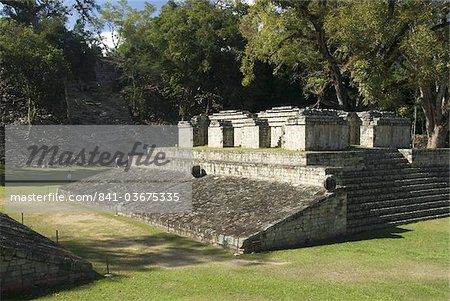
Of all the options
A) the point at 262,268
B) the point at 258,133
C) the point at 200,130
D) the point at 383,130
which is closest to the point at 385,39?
the point at 383,130

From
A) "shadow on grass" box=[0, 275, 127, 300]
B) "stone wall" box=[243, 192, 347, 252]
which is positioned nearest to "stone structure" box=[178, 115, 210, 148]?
"stone wall" box=[243, 192, 347, 252]

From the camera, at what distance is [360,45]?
20.0 m

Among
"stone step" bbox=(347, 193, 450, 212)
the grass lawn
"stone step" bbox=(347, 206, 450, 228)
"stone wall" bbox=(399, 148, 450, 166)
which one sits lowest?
the grass lawn

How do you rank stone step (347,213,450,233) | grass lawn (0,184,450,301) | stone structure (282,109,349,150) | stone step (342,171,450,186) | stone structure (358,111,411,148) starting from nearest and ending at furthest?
grass lawn (0,184,450,301)
stone step (347,213,450,233)
stone step (342,171,450,186)
stone structure (282,109,349,150)
stone structure (358,111,411,148)

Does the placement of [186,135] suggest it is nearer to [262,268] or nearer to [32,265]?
[262,268]

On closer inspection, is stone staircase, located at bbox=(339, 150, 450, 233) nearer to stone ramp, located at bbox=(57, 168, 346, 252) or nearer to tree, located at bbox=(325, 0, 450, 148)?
stone ramp, located at bbox=(57, 168, 346, 252)

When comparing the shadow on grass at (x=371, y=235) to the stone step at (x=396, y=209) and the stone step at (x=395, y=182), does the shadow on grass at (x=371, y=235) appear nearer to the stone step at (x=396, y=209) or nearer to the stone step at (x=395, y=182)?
the stone step at (x=396, y=209)

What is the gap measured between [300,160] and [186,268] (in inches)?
230

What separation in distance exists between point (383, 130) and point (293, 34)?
24.9 ft

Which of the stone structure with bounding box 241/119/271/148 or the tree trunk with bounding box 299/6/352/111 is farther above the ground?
the tree trunk with bounding box 299/6/352/111

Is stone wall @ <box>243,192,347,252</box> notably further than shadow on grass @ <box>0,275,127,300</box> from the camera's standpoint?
Yes

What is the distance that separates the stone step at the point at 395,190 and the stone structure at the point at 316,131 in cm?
232

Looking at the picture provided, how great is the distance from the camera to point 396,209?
43.6 ft

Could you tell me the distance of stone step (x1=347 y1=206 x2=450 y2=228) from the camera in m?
12.1
